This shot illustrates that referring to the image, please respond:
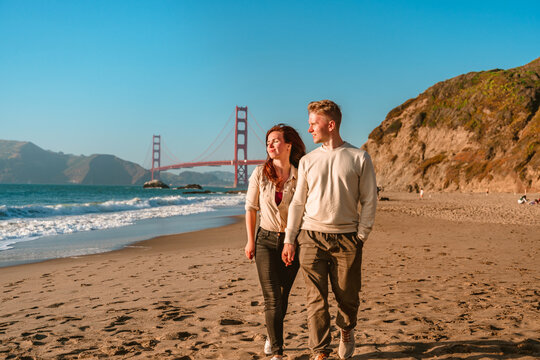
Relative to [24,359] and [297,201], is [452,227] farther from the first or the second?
[24,359]

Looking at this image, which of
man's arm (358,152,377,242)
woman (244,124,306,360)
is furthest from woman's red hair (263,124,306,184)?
man's arm (358,152,377,242)

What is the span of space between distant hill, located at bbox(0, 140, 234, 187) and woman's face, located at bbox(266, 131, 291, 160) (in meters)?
137

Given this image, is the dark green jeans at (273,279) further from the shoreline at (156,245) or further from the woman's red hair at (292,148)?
the shoreline at (156,245)

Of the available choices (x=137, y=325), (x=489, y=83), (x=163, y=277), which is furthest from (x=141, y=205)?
(x=489, y=83)

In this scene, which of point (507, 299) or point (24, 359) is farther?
point (507, 299)

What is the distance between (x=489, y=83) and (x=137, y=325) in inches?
1695

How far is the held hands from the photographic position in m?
2.23

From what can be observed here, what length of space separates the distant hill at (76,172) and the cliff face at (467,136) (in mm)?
104735

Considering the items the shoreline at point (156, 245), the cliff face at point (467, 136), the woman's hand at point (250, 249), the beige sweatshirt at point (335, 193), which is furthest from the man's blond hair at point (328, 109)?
the cliff face at point (467, 136)

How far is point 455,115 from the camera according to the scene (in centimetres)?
3850

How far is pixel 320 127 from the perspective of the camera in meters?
2.24

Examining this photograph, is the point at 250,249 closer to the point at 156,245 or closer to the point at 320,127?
the point at 320,127

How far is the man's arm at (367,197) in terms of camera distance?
216 centimetres

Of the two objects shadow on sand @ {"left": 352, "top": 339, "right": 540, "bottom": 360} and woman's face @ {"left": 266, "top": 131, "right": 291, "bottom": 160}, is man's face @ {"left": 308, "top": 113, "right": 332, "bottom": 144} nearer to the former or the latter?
woman's face @ {"left": 266, "top": 131, "right": 291, "bottom": 160}
